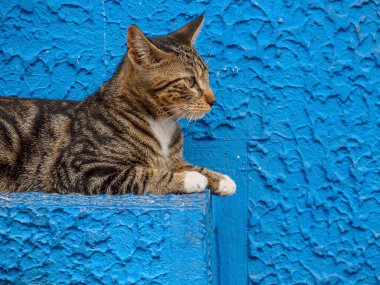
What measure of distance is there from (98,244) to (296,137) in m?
1.42

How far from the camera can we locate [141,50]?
3131 millimetres

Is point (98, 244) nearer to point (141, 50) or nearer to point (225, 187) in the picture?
point (225, 187)

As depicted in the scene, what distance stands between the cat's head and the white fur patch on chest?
6 centimetres

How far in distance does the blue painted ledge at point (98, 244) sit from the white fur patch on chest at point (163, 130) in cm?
91

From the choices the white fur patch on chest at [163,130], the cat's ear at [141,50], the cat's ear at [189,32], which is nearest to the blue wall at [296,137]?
the cat's ear at [189,32]

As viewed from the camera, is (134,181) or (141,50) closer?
(134,181)

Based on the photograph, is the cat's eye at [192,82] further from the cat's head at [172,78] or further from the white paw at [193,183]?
the white paw at [193,183]

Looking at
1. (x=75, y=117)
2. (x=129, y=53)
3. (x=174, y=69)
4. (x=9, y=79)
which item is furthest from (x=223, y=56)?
(x=9, y=79)

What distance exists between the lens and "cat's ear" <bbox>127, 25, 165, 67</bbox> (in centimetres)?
304

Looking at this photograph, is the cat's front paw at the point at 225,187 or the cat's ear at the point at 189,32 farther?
the cat's ear at the point at 189,32

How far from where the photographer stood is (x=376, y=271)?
3393mm

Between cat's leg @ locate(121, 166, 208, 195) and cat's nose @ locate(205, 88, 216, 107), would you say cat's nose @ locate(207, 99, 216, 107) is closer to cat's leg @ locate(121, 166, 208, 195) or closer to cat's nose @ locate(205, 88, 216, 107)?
cat's nose @ locate(205, 88, 216, 107)

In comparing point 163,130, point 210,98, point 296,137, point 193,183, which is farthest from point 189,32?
point 193,183

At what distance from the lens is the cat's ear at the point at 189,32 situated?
3.25 meters
